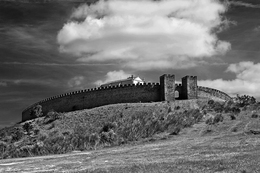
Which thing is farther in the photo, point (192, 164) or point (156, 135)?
point (156, 135)

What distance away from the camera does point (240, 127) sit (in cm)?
2620

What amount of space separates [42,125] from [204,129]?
95.4 feet

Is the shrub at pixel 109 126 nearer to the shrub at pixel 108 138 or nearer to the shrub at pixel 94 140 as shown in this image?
the shrub at pixel 108 138

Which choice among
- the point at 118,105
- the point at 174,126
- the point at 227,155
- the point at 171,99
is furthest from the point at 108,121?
the point at 227,155

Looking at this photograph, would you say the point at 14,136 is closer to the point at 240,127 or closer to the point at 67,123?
the point at 67,123

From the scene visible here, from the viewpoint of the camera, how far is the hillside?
1323cm

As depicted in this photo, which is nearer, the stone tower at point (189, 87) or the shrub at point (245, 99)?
the shrub at point (245, 99)

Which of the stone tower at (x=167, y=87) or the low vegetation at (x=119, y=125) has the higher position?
the stone tower at (x=167, y=87)

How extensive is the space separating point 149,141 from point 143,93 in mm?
20900

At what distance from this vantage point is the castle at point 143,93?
4539cm

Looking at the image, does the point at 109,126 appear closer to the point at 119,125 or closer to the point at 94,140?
the point at 119,125

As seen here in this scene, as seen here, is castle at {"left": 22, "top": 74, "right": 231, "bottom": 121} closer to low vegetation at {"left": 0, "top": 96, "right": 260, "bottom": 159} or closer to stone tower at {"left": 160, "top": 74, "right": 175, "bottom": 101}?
stone tower at {"left": 160, "top": 74, "right": 175, "bottom": 101}

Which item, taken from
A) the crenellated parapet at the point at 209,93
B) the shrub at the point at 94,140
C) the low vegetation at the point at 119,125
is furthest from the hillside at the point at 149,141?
the crenellated parapet at the point at 209,93

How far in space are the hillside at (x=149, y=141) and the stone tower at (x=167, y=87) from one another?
6.78 ft
